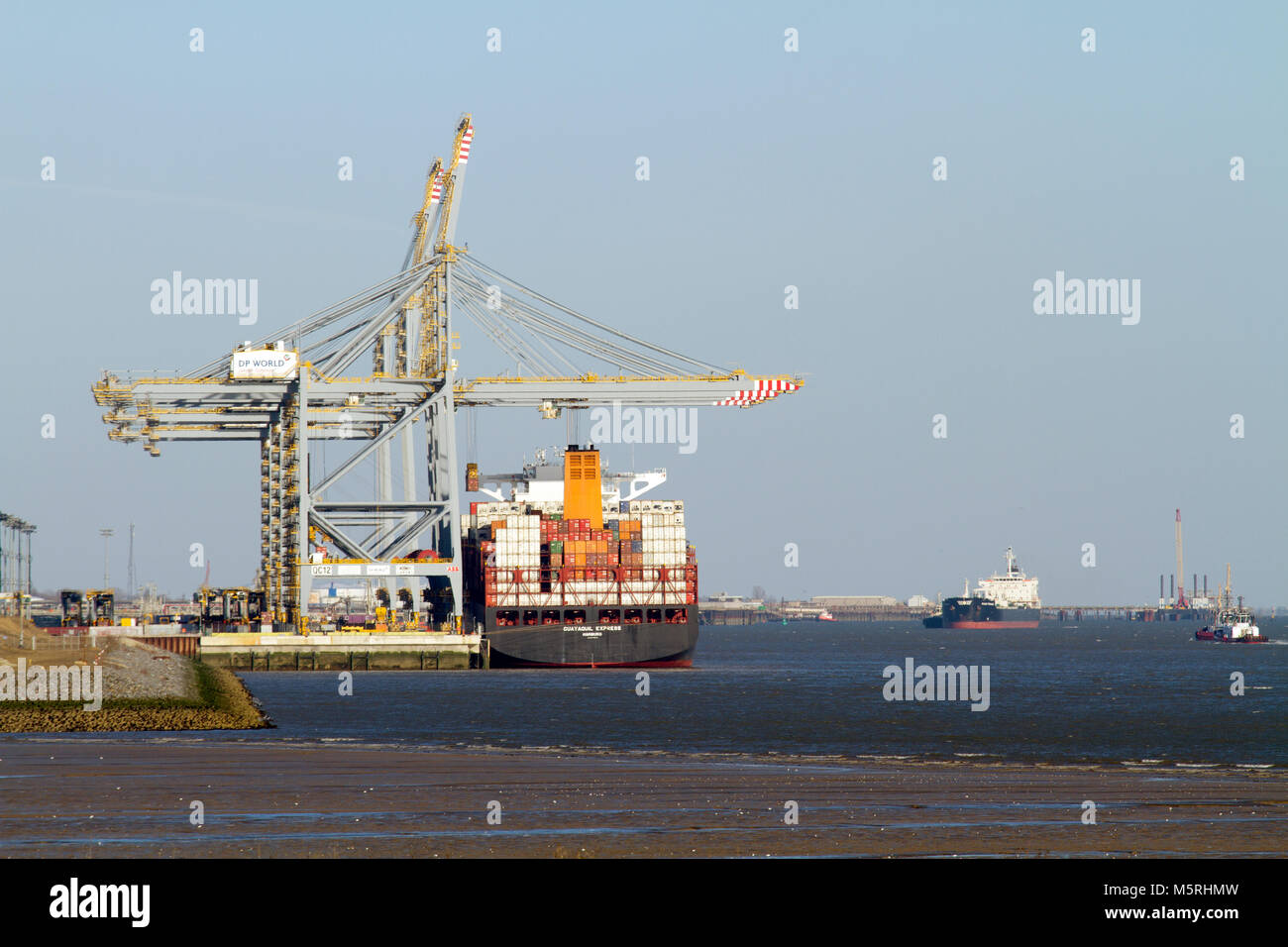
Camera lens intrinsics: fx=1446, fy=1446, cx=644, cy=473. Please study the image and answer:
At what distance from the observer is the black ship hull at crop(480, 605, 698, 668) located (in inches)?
3393

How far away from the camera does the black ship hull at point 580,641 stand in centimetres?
8619

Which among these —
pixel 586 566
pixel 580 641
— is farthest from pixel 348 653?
pixel 586 566

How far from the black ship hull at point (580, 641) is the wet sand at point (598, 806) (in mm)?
56746

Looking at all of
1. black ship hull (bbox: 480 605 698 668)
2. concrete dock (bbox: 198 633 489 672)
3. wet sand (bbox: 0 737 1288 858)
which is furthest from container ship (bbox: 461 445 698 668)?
wet sand (bbox: 0 737 1288 858)

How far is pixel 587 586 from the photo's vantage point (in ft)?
287

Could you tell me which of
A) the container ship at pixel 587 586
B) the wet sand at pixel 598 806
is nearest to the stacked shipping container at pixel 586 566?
the container ship at pixel 587 586

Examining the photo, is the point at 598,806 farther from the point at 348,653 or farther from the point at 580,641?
the point at 348,653

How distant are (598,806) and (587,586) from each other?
66920 mm

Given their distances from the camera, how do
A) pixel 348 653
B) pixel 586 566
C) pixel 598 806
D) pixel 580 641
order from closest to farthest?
1. pixel 598 806
2. pixel 348 653
3. pixel 580 641
4. pixel 586 566

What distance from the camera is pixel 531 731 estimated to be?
1615 inches

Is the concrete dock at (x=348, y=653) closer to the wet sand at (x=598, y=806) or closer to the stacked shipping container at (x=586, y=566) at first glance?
the stacked shipping container at (x=586, y=566)
